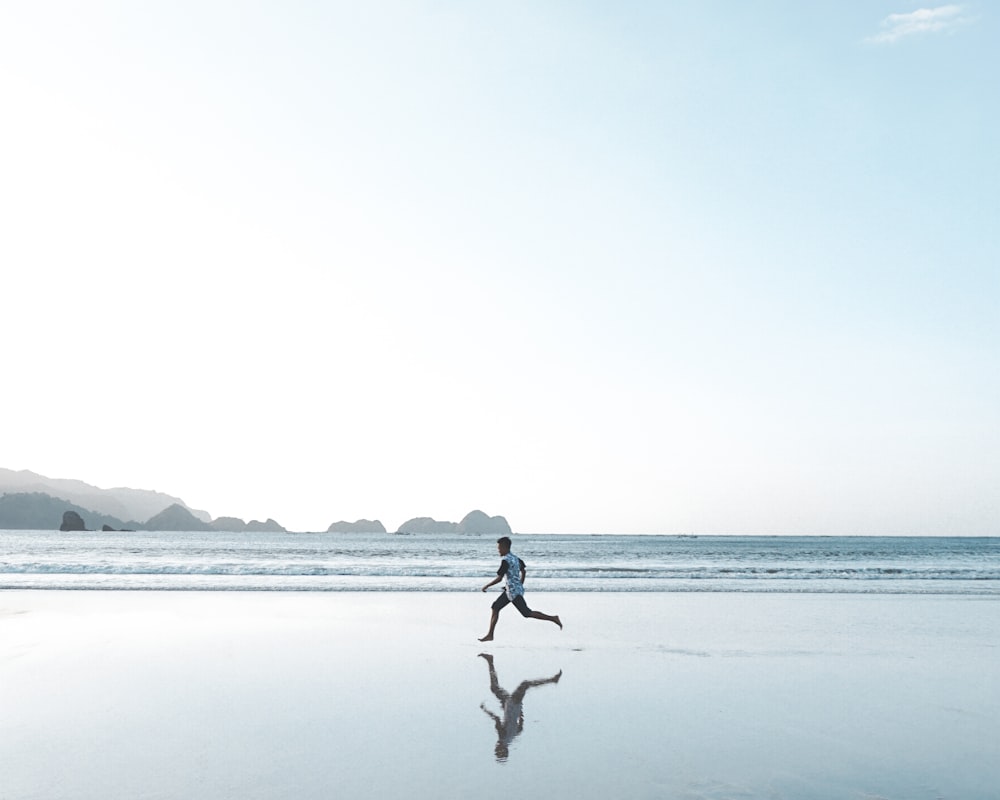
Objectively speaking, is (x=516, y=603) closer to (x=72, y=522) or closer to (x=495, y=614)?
(x=495, y=614)

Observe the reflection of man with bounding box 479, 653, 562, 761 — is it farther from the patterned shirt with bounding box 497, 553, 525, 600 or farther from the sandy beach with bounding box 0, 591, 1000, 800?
the patterned shirt with bounding box 497, 553, 525, 600

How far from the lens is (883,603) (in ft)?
70.2

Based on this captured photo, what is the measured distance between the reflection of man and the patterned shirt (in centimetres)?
250

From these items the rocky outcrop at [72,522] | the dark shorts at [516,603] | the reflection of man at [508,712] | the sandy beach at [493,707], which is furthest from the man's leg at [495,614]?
the rocky outcrop at [72,522]

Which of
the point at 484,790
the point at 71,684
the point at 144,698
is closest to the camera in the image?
the point at 484,790

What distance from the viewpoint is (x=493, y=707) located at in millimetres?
8836

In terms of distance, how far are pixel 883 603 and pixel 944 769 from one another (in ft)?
53.5

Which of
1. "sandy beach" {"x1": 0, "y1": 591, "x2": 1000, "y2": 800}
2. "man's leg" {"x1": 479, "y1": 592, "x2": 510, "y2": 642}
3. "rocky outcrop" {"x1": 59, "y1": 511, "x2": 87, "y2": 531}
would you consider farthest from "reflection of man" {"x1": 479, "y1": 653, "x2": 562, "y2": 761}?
"rocky outcrop" {"x1": 59, "y1": 511, "x2": 87, "y2": 531}

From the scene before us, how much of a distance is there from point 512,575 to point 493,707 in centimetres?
488

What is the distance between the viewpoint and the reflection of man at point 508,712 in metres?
7.35

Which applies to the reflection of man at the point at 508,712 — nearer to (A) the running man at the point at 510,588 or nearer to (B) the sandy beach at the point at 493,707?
(B) the sandy beach at the point at 493,707

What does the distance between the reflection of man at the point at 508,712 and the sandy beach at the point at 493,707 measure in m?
0.04

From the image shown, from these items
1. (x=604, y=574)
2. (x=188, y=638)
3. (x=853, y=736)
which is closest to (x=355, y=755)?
(x=853, y=736)

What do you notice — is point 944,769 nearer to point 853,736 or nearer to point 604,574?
point 853,736
